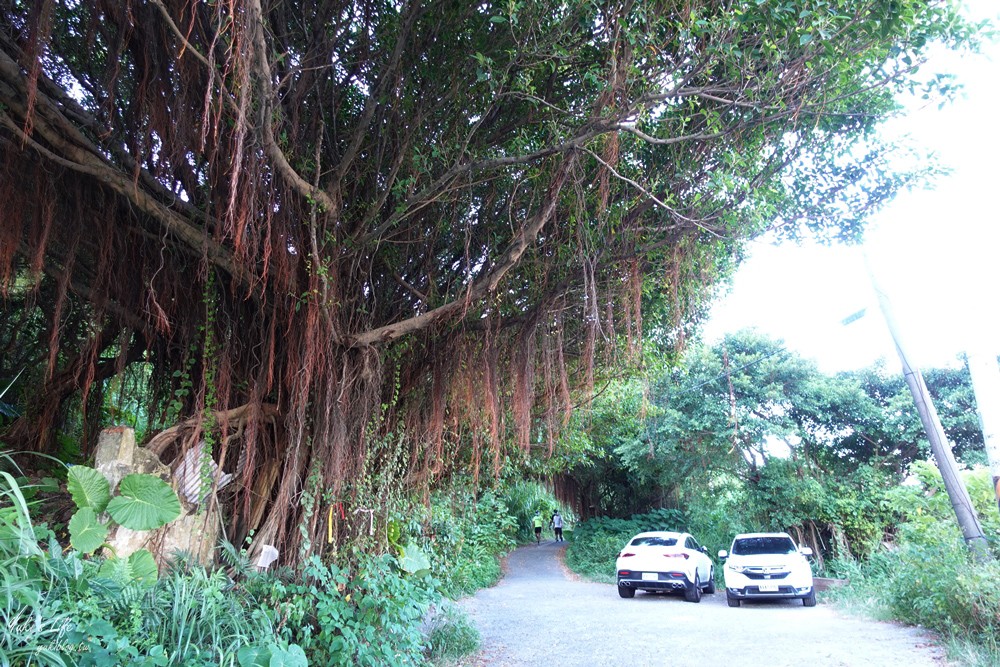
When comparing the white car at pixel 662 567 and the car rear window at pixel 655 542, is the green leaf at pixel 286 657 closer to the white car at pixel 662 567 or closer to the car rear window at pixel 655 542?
the white car at pixel 662 567

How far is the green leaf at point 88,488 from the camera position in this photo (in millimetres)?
3625

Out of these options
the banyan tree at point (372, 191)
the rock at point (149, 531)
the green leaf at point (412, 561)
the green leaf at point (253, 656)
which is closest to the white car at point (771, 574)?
the banyan tree at point (372, 191)

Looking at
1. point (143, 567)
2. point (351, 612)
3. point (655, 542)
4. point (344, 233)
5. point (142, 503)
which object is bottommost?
point (351, 612)

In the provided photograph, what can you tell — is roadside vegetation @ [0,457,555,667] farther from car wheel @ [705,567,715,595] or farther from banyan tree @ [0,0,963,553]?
car wheel @ [705,567,715,595]

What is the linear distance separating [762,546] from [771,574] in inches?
28.2

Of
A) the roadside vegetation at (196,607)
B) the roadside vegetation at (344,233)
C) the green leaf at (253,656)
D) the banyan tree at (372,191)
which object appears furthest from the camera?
the banyan tree at (372,191)

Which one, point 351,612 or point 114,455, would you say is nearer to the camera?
point 114,455

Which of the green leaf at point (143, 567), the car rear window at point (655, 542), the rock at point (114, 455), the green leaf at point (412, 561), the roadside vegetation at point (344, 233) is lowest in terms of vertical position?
the green leaf at point (143, 567)

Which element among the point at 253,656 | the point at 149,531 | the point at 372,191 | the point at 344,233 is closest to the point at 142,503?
the point at 149,531

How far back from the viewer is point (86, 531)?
343 cm

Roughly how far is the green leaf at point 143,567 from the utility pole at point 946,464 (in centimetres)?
743

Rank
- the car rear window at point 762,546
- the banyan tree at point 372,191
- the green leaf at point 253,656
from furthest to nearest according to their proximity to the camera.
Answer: the car rear window at point 762,546
the banyan tree at point 372,191
the green leaf at point 253,656

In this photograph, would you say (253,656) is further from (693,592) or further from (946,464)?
(693,592)

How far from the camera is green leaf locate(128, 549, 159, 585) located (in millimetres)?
3566
